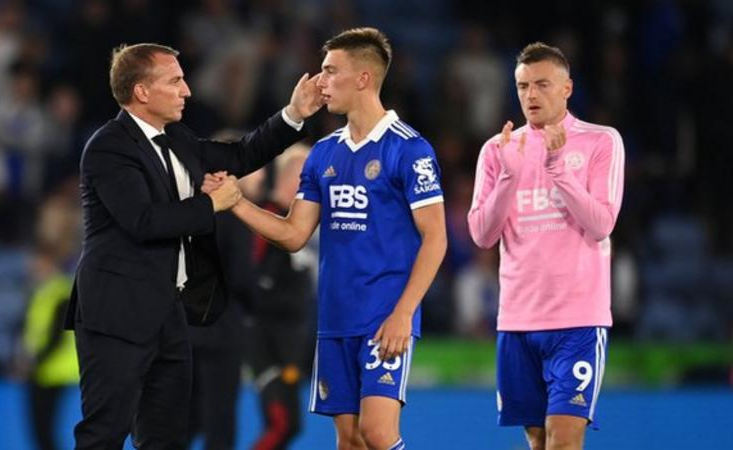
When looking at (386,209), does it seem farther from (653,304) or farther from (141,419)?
(653,304)

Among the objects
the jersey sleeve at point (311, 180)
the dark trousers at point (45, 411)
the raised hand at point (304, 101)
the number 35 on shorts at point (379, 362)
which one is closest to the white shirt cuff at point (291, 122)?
the raised hand at point (304, 101)

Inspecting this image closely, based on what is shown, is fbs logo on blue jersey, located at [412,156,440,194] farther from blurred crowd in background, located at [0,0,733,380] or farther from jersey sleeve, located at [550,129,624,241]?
blurred crowd in background, located at [0,0,733,380]

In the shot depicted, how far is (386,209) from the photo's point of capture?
6.80 meters

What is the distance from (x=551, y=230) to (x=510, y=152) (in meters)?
0.40

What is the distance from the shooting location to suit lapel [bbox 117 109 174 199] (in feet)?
21.8

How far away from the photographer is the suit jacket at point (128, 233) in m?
6.48

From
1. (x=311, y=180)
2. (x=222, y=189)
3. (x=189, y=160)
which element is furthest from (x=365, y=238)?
(x=189, y=160)

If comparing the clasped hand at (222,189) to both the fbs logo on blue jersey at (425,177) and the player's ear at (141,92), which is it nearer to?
the player's ear at (141,92)

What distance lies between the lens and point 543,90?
7219 mm

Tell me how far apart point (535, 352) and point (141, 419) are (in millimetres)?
1819

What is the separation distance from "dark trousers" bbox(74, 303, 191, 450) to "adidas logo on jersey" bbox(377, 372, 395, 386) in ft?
2.75

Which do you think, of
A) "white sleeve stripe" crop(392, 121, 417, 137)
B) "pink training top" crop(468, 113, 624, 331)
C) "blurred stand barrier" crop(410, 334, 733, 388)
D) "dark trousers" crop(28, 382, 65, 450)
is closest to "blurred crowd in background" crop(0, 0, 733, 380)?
"blurred stand barrier" crop(410, 334, 733, 388)

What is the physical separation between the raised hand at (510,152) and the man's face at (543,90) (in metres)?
0.13

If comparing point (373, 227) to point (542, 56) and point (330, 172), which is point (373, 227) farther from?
Result: point (542, 56)
